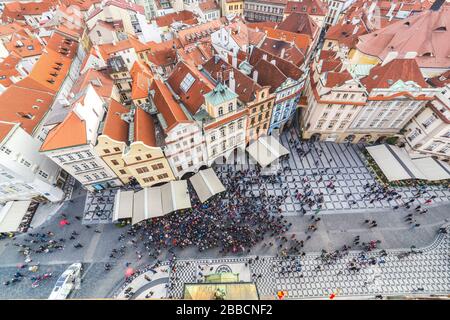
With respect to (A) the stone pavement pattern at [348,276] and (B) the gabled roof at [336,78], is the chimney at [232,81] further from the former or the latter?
(A) the stone pavement pattern at [348,276]

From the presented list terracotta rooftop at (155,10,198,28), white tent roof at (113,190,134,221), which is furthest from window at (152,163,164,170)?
terracotta rooftop at (155,10,198,28)

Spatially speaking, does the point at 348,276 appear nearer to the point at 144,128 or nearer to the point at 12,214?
the point at 144,128

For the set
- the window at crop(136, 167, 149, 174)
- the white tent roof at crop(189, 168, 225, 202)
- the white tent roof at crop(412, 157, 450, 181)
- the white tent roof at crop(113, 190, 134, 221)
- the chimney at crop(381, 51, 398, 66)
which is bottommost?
the white tent roof at crop(113, 190, 134, 221)

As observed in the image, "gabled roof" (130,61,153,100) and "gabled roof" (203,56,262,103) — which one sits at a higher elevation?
"gabled roof" (203,56,262,103)

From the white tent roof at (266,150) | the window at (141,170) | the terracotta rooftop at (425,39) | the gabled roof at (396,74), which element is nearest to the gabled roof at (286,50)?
the gabled roof at (396,74)

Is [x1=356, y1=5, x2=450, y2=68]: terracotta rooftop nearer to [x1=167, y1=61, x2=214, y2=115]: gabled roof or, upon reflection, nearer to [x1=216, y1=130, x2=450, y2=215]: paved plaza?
[x1=216, y1=130, x2=450, y2=215]: paved plaza
